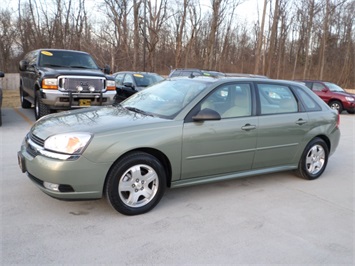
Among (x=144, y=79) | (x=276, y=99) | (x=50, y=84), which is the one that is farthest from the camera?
(x=144, y=79)

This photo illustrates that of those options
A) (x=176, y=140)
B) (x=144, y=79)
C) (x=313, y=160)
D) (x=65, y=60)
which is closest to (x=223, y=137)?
(x=176, y=140)

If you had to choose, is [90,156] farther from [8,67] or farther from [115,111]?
[8,67]

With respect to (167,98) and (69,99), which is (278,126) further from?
(69,99)

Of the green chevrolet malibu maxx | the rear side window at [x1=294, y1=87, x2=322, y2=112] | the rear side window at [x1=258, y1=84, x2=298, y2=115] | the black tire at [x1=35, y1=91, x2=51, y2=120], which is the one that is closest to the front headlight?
the green chevrolet malibu maxx

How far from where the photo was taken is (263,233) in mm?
3322

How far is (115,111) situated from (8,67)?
2957cm

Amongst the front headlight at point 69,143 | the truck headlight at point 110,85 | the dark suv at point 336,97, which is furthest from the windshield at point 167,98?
the dark suv at point 336,97

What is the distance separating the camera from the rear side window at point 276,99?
4.55 meters

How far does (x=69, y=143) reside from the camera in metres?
3.27

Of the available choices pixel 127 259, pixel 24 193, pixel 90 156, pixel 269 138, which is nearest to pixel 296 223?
pixel 269 138

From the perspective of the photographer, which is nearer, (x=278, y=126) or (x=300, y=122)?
(x=278, y=126)

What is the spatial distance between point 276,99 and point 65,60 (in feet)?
21.6

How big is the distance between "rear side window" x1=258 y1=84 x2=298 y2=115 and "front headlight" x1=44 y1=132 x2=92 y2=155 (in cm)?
247

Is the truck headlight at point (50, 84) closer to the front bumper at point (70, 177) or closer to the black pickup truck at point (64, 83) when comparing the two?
the black pickup truck at point (64, 83)
